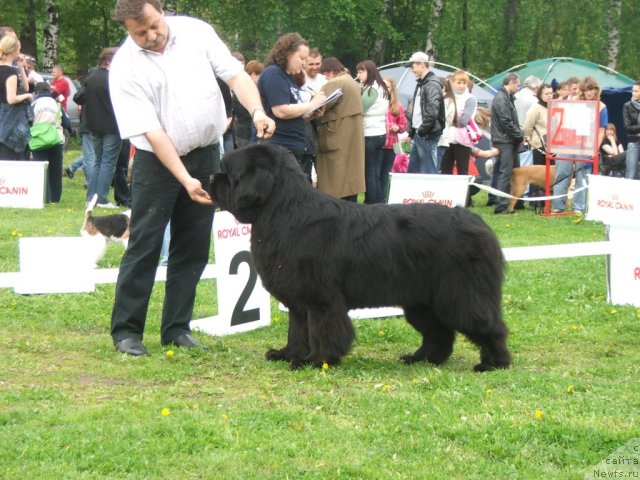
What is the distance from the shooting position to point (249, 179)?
535 centimetres

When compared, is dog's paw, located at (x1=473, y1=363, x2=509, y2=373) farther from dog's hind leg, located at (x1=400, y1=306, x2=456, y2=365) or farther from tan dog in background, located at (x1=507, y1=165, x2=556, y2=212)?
tan dog in background, located at (x1=507, y1=165, x2=556, y2=212)

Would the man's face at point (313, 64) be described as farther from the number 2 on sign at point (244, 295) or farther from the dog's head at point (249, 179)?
the dog's head at point (249, 179)

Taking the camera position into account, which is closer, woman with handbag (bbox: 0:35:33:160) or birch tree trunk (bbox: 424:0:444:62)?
woman with handbag (bbox: 0:35:33:160)

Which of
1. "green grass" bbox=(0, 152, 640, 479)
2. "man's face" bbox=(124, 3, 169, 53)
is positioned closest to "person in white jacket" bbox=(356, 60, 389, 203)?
"green grass" bbox=(0, 152, 640, 479)

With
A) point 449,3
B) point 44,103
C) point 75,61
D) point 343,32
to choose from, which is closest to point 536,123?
point 44,103

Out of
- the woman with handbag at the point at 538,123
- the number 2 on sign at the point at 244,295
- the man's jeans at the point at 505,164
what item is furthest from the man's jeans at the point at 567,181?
the number 2 on sign at the point at 244,295

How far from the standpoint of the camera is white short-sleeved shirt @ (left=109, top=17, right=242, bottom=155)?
5.51 m

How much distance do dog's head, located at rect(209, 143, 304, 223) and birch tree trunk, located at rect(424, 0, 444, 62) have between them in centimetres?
2773

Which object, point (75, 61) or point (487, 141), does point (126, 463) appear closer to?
point (487, 141)

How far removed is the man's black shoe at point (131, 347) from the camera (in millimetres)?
5863

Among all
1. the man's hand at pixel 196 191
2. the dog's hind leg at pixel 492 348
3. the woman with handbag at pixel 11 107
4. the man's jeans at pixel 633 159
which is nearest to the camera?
the man's hand at pixel 196 191

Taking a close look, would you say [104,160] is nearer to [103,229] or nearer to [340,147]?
[103,229]

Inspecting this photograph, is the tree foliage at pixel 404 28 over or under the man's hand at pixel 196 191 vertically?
over

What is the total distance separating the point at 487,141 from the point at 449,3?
16.5 m
